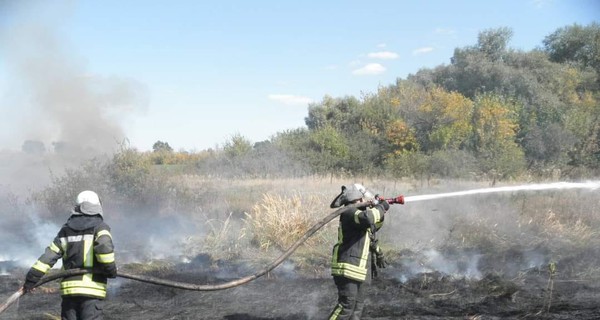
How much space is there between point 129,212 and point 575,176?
12.3 meters

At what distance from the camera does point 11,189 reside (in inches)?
680

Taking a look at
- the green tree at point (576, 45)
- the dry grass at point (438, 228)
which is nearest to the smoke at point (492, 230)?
the dry grass at point (438, 228)

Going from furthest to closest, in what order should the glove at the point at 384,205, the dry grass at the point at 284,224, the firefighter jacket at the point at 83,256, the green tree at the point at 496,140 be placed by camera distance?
the green tree at the point at 496,140 < the dry grass at the point at 284,224 < the glove at the point at 384,205 < the firefighter jacket at the point at 83,256

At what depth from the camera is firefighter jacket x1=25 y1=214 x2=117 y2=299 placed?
4.85 m

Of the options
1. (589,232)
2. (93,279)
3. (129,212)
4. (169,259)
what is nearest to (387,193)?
(589,232)

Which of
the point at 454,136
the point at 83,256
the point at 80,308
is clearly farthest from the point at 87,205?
the point at 454,136

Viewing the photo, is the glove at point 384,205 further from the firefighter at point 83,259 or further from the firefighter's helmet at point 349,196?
the firefighter at point 83,259

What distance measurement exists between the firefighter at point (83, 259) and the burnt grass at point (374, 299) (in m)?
2.03

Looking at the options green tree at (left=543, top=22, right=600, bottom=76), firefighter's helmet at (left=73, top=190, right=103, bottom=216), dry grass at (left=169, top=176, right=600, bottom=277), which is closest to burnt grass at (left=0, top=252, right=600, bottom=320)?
dry grass at (left=169, top=176, right=600, bottom=277)

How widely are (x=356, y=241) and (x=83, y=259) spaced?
9.38 feet

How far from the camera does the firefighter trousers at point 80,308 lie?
4961 millimetres

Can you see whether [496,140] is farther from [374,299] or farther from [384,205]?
[384,205]

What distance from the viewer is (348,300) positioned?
5.71 meters

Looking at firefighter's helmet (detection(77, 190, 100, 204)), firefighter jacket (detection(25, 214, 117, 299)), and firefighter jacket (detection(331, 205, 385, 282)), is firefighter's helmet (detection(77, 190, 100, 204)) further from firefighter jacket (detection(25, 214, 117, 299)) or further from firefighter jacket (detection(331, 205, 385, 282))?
firefighter jacket (detection(331, 205, 385, 282))
